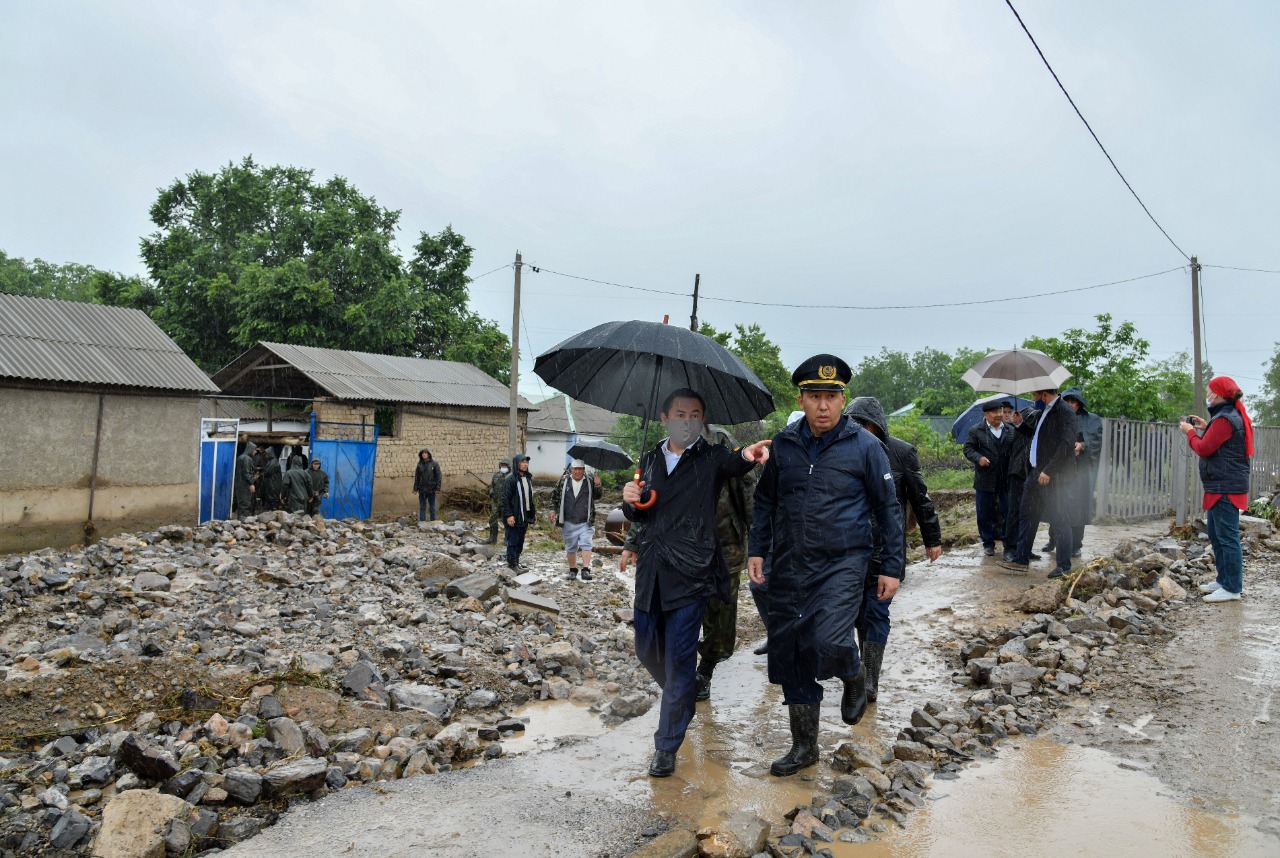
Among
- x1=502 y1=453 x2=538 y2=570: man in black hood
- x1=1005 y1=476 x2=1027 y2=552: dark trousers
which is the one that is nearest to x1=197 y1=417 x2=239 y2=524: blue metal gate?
x1=502 y1=453 x2=538 y2=570: man in black hood

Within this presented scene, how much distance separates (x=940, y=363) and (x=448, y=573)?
3337 inches

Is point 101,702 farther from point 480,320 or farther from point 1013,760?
point 480,320

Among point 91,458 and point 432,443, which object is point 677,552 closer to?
point 91,458

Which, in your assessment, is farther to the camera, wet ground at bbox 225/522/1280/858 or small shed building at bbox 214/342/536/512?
small shed building at bbox 214/342/536/512

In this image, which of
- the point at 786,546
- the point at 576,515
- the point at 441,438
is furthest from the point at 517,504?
the point at 441,438

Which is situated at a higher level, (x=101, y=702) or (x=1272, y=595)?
(x=1272, y=595)

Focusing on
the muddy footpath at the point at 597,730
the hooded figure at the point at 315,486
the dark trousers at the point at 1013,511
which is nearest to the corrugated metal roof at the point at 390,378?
the hooded figure at the point at 315,486

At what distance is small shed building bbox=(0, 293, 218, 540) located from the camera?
39.7ft

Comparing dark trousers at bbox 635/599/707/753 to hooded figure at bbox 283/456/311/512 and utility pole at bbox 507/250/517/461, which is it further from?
A: utility pole at bbox 507/250/517/461

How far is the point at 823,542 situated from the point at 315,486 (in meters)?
14.8

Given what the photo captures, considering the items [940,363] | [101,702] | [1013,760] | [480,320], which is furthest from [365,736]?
[940,363]

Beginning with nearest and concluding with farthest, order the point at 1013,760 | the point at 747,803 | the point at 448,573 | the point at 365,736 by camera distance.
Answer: the point at 747,803
the point at 1013,760
the point at 365,736
the point at 448,573

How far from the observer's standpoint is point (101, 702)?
5.30 metres

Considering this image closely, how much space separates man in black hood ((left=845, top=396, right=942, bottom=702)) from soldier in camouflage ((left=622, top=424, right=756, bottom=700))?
0.70 meters
